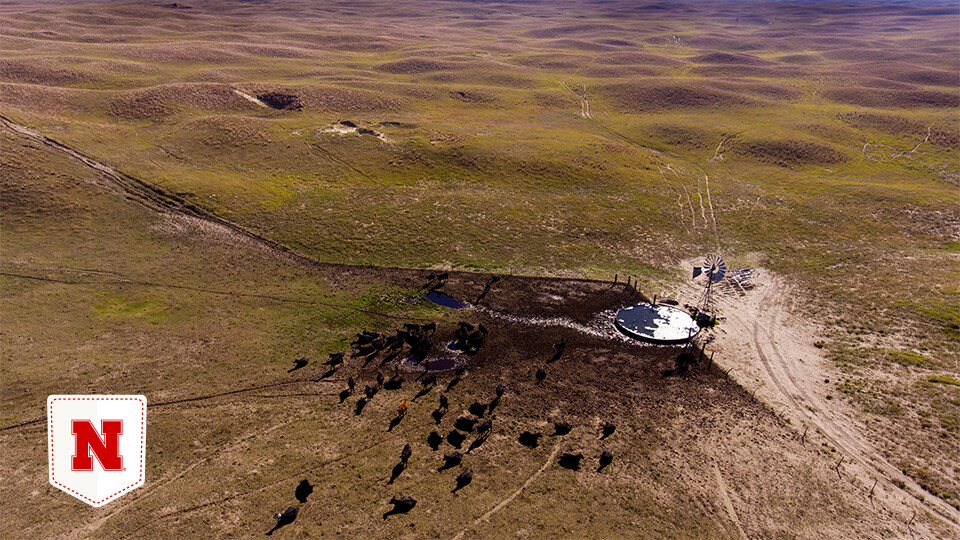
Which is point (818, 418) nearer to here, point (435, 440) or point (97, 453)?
point (435, 440)

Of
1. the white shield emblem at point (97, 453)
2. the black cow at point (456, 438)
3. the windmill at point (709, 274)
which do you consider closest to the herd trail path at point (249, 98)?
the white shield emblem at point (97, 453)

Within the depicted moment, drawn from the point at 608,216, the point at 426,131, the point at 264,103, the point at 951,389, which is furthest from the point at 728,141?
the point at 264,103

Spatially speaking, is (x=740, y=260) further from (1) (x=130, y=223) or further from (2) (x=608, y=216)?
(1) (x=130, y=223)

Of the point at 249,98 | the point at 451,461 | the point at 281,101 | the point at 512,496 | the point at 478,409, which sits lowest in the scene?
the point at 512,496

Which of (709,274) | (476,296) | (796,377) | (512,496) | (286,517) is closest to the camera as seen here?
(286,517)

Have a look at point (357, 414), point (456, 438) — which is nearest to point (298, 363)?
point (357, 414)

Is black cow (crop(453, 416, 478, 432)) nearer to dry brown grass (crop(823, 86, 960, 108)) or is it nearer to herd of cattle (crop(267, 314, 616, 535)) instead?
herd of cattle (crop(267, 314, 616, 535))
